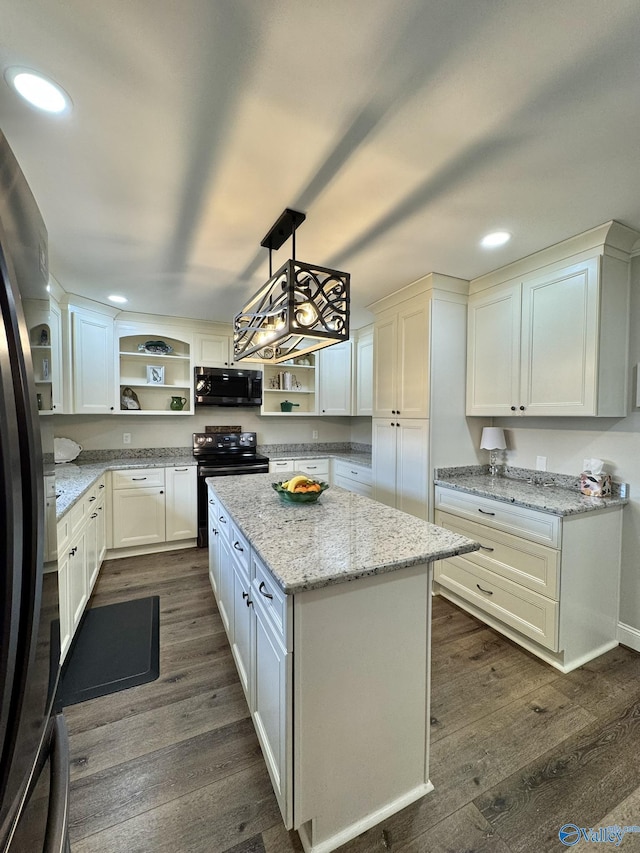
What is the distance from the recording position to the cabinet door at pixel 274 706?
1135 mm

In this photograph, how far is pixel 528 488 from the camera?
253 centimetres

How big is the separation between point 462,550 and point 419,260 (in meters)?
1.99

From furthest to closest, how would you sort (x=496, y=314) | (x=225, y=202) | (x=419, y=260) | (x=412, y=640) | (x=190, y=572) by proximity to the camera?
(x=190, y=572), (x=496, y=314), (x=419, y=260), (x=225, y=202), (x=412, y=640)

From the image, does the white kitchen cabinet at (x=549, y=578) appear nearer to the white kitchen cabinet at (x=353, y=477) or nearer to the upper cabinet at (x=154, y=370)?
the white kitchen cabinet at (x=353, y=477)

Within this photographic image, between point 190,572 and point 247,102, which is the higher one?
point 247,102

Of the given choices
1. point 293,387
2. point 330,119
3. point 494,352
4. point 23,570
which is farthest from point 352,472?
point 23,570

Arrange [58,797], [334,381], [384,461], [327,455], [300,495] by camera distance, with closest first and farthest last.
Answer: [58,797] < [300,495] < [384,461] < [327,455] < [334,381]

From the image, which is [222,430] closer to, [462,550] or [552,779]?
[462,550]

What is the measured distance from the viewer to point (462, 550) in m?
1.33

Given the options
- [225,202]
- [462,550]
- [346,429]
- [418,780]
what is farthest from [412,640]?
[346,429]

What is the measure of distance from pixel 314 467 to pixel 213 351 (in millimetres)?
1867

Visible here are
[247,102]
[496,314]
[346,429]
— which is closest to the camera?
[247,102]

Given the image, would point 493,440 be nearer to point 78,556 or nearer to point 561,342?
point 561,342

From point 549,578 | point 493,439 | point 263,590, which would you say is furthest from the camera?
point 493,439
